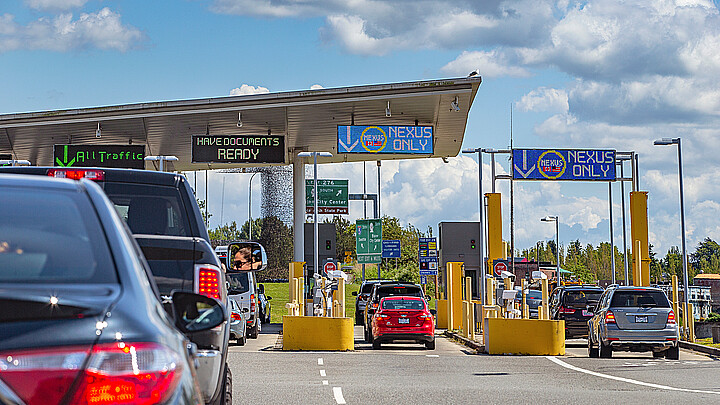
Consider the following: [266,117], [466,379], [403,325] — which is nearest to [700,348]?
[403,325]

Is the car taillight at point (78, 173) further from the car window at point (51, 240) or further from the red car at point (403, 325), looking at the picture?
the red car at point (403, 325)

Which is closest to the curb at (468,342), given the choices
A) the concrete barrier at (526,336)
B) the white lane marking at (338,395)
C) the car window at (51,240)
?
the concrete barrier at (526,336)

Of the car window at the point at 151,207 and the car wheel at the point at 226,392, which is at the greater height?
the car window at the point at 151,207

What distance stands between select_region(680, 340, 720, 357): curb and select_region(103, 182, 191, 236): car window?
19.3m

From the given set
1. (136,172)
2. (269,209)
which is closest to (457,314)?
(136,172)

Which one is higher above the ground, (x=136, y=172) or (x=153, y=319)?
(x=136, y=172)

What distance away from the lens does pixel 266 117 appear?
31.6m

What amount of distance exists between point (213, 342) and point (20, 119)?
28189 millimetres

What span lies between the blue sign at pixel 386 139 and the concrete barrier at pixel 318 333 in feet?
19.8

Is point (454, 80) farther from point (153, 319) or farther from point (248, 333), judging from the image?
point (153, 319)

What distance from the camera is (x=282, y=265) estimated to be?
108m

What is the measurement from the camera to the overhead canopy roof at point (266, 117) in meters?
29.0

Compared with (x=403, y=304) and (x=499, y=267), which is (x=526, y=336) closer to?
(x=403, y=304)

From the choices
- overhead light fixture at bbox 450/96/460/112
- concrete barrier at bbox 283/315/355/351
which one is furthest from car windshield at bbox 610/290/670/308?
overhead light fixture at bbox 450/96/460/112
